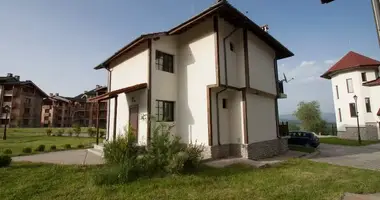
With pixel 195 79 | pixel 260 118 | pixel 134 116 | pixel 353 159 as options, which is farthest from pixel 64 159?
pixel 353 159

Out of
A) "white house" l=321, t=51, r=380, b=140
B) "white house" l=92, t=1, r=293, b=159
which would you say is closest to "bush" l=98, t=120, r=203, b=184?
"white house" l=92, t=1, r=293, b=159

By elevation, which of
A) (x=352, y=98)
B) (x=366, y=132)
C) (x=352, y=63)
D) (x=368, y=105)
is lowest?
(x=366, y=132)

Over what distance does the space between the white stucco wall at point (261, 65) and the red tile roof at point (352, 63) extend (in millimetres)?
19695

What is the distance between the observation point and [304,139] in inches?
706

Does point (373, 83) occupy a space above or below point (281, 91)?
above

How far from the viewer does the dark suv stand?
57.8 ft

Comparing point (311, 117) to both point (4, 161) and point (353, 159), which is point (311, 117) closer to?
point (353, 159)

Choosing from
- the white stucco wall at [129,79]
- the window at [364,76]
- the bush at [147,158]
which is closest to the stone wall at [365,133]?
the window at [364,76]

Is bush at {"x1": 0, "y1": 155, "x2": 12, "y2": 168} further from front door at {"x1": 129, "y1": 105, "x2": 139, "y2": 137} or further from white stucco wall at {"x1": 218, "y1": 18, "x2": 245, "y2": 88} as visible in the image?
white stucco wall at {"x1": 218, "y1": 18, "x2": 245, "y2": 88}

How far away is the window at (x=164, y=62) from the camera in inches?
487

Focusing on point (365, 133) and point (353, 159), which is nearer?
point (353, 159)

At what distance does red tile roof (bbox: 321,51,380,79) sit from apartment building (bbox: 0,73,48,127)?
65.2 metres

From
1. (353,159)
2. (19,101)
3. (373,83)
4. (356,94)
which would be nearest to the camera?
(353,159)

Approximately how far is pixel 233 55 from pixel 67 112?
217 ft
